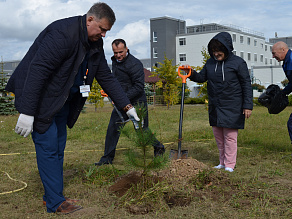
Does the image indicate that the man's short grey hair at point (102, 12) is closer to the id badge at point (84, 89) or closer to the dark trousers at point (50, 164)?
the id badge at point (84, 89)

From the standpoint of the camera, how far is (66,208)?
323 centimetres

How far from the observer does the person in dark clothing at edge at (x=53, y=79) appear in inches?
115

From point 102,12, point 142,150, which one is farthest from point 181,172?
point 102,12

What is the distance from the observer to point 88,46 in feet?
10.5


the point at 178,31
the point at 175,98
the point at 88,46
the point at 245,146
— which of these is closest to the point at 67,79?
the point at 88,46

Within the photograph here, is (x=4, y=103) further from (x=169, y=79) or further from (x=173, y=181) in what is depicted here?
(x=173, y=181)

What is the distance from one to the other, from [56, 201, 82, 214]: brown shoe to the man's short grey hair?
1.70m

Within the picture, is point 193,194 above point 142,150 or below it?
below

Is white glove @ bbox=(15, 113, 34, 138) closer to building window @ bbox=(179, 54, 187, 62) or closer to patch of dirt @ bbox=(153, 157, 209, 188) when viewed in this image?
patch of dirt @ bbox=(153, 157, 209, 188)

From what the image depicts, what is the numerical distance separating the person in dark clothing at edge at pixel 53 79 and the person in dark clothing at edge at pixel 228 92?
1980 mm

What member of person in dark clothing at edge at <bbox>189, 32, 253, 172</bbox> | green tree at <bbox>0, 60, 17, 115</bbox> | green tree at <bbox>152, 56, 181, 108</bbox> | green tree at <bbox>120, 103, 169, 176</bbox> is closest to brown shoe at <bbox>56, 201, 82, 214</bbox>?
green tree at <bbox>120, 103, 169, 176</bbox>

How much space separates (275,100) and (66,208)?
3.86m

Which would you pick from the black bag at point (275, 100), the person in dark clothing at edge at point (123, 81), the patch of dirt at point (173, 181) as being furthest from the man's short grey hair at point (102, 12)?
the black bag at point (275, 100)

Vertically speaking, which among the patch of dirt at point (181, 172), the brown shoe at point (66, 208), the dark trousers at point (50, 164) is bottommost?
the brown shoe at point (66, 208)
